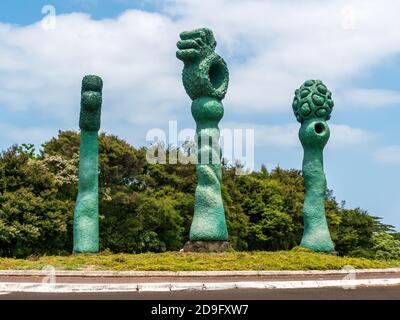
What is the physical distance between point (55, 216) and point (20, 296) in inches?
775

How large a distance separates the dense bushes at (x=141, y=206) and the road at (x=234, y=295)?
18.7 metres

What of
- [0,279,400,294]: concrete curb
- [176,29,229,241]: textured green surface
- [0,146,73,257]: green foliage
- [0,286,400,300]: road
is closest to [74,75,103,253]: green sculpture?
[176,29,229,241]: textured green surface

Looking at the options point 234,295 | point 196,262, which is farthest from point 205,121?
point 234,295

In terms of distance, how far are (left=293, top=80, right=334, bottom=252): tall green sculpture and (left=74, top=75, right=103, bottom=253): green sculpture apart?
8.03 metres

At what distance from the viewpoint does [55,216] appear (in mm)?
32906

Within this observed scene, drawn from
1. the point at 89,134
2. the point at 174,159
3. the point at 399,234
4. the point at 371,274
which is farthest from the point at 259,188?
the point at 371,274

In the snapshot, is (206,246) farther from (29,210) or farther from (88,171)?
(29,210)

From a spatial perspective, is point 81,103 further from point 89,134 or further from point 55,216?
point 55,216

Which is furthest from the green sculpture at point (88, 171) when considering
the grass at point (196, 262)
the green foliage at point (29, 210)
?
the green foliage at point (29, 210)

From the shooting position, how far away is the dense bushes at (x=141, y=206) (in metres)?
32.8

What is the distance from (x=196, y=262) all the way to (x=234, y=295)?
625cm

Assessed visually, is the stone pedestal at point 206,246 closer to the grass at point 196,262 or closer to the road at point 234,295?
the grass at point 196,262

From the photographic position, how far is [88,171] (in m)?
25.0

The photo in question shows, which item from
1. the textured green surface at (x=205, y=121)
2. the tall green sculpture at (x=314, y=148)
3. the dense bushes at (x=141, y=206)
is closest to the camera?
the textured green surface at (x=205, y=121)
